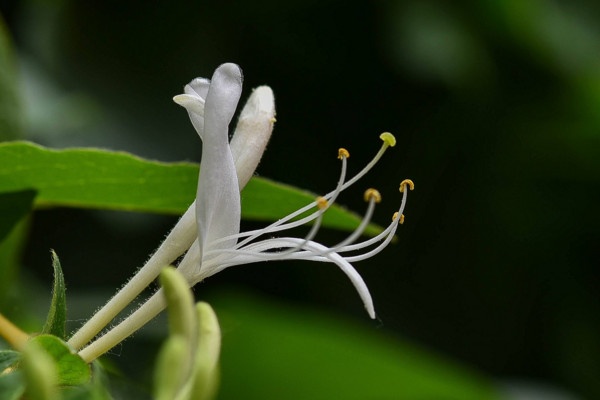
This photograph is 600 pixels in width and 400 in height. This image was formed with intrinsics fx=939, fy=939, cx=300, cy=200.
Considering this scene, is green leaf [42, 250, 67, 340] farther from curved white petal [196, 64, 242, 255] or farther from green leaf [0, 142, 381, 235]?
green leaf [0, 142, 381, 235]

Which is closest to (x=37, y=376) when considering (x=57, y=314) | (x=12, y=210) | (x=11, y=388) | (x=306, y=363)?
(x=11, y=388)

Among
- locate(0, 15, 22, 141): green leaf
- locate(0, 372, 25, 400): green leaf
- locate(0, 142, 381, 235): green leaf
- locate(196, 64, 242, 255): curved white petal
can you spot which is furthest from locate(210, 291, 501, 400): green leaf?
locate(0, 372, 25, 400): green leaf

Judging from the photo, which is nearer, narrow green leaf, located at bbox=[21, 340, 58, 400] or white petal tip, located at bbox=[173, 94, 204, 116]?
narrow green leaf, located at bbox=[21, 340, 58, 400]

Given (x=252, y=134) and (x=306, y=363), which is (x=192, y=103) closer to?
(x=252, y=134)

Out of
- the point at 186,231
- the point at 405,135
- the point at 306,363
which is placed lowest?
the point at 306,363

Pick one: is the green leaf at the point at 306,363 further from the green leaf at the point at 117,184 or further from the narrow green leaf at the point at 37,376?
the narrow green leaf at the point at 37,376

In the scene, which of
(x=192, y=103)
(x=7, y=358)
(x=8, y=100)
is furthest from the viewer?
(x=8, y=100)

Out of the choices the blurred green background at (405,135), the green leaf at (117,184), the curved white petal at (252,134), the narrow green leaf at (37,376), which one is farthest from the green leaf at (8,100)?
the narrow green leaf at (37,376)

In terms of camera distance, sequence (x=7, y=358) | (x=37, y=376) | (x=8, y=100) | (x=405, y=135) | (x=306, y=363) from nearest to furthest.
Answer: (x=37, y=376), (x=7, y=358), (x=8, y=100), (x=306, y=363), (x=405, y=135)
